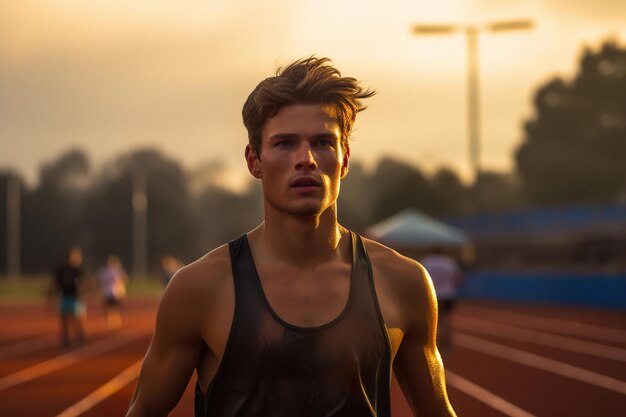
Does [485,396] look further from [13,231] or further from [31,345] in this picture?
[13,231]

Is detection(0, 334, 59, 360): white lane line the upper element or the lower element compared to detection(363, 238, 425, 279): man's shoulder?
lower

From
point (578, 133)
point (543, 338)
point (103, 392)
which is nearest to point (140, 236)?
point (578, 133)

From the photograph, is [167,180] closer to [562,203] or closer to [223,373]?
[562,203]

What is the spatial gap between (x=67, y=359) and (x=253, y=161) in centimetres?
1558

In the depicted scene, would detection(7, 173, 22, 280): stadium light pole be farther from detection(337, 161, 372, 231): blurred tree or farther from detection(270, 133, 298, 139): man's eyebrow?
detection(270, 133, 298, 139): man's eyebrow

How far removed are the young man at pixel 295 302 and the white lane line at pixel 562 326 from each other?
1861cm

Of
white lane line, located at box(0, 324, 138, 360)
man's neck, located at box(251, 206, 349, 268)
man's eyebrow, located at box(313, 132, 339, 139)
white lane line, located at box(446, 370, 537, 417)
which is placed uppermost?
man's eyebrow, located at box(313, 132, 339, 139)

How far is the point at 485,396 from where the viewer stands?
1213cm

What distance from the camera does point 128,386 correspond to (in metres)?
13.5

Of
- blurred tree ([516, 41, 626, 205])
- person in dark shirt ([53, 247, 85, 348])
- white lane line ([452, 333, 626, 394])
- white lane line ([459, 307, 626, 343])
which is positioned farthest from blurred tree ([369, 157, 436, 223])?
person in dark shirt ([53, 247, 85, 348])

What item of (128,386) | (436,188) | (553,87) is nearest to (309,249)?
(128,386)

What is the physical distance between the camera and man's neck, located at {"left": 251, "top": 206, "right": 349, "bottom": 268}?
2709 mm

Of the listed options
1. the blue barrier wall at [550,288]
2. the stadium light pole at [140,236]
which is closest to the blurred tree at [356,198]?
the stadium light pole at [140,236]

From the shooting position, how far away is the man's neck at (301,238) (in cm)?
271
